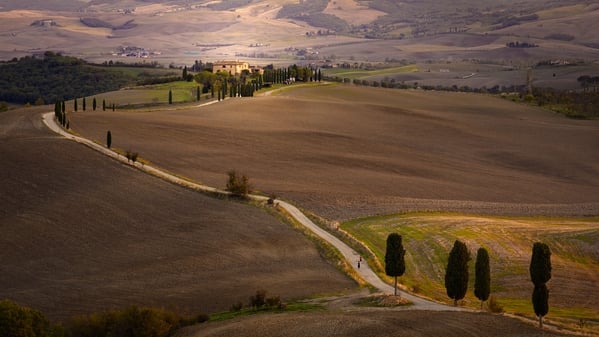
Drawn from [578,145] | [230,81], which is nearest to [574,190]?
[578,145]

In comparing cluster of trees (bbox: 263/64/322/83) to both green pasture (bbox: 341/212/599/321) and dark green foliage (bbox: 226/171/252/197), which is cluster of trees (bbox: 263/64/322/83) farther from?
green pasture (bbox: 341/212/599/321)

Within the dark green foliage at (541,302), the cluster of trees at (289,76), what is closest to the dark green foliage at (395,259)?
the dark green foliage at (541,302)

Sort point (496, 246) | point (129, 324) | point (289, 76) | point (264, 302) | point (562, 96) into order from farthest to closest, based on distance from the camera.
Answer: point (289, 76) → point (562, 96) → point (496, 246) → point (264, 302) → point (129, 324)

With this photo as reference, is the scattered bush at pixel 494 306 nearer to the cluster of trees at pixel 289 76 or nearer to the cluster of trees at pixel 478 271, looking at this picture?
the cluster of trees at pixel 478 271

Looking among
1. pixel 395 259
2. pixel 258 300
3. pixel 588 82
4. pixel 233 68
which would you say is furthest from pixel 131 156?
pixel 588 82

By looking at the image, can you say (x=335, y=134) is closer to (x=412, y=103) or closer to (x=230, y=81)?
(x=412, y=103)

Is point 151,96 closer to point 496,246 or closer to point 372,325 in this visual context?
point 496,246

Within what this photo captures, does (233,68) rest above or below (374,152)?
above

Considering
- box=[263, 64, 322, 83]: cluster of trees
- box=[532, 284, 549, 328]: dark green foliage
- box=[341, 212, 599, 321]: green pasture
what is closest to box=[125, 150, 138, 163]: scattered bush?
box=[341, 212, 599, 321]: green pasture

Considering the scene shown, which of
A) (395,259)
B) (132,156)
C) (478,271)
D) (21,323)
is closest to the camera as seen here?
(21,323)
